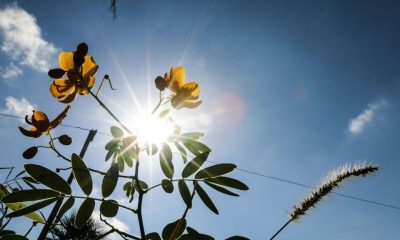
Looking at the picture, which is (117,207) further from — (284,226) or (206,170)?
(284,226)

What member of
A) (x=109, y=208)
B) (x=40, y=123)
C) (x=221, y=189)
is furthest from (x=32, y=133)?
(x=221, y=189)

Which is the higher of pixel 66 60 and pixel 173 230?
pixel 66 60

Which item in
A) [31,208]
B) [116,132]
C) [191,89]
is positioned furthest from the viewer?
[116,132]

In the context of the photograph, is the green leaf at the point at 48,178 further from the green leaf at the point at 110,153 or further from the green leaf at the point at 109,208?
the green leaf at the point at 110,153

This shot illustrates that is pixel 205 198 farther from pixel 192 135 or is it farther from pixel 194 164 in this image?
pixel 192 135

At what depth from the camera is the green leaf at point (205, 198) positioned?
79 cm

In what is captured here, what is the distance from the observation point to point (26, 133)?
80 centimetres

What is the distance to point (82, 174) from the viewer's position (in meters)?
0.71

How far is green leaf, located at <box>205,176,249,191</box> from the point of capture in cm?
79

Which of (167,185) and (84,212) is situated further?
(167,185)

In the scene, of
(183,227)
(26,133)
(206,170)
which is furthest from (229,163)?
(26,133)

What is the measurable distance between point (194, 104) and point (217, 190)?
26 cm

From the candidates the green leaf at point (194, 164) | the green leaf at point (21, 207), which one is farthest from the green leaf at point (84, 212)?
the green leaf at point (194, 164)

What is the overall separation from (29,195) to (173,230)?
0.34 metres
